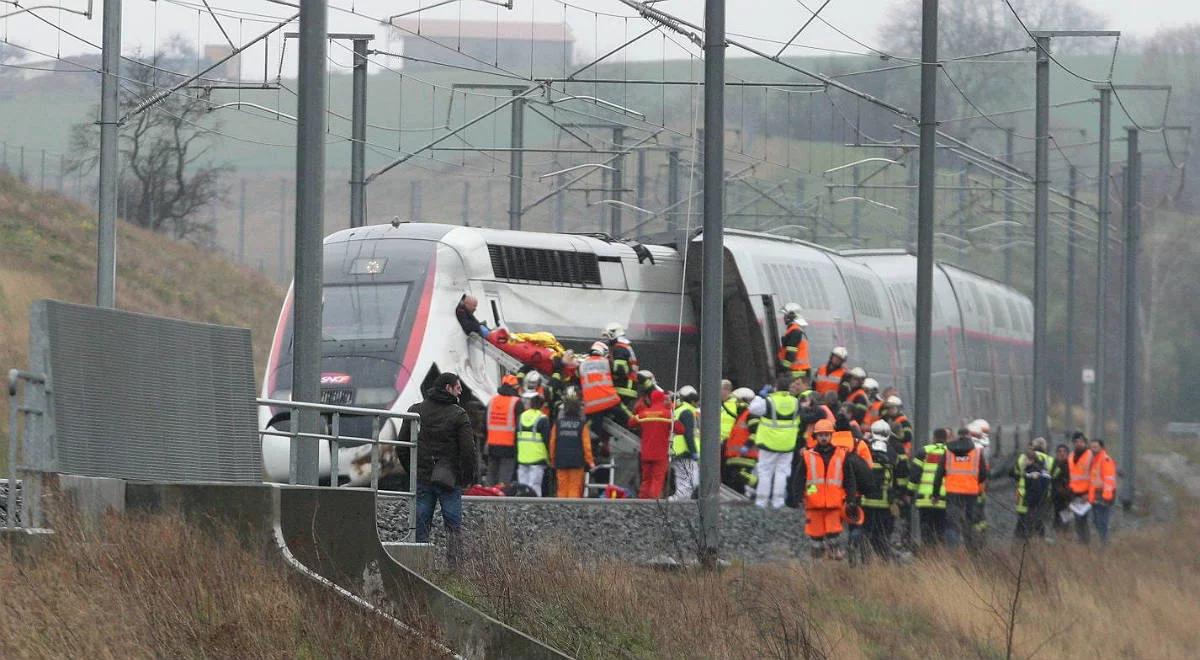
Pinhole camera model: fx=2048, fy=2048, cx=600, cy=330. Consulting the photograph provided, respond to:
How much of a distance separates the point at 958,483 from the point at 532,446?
476 centimetres

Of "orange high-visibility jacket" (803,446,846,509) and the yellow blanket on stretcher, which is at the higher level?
the yellow blanket on stretcher

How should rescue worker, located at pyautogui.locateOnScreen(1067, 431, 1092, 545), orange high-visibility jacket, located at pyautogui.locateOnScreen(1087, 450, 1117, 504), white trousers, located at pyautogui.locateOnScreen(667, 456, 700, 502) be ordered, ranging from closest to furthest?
1. white trousers, located at pyautogui.locateOnScreen(667, 456, 700, 502)
2. rescue worker, located at pyautogui.locateOnScreen(1067, 431, 1092, 545)
3. orange high-visibility jacket, located at pyautogui.locateOnScreen(1087, 450, 1117, 504)

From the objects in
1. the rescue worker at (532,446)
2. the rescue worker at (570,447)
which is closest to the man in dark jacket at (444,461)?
the rescue worker at (570,447)

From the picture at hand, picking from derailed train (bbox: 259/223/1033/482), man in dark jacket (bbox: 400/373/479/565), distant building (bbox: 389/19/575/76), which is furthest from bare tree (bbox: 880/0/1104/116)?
man in dark jacket (bbox: 400/373/479/565)

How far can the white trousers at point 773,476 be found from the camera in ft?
78.6

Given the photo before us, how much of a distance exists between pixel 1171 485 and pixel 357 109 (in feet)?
102

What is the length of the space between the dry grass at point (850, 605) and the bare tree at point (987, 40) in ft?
179

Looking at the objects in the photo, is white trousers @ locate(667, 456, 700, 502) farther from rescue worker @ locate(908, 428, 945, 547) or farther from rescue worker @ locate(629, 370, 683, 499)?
rescue worker @ locate(908, 428, 945, 547)

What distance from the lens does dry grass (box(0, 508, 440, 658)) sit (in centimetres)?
872

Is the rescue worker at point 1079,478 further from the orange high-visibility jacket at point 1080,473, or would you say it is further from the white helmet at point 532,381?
the white helmet at point 532,381

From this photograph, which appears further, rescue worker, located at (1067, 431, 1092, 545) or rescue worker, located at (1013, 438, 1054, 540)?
rescue worker, located at (1067, 431, 1092, 545)

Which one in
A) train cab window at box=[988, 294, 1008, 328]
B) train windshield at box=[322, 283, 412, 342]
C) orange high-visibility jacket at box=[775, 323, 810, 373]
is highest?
train cab window at box=[988, 294, 1008, 328]

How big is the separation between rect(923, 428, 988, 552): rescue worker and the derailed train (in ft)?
14.4

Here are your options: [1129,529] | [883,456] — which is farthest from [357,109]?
[1129,529]
